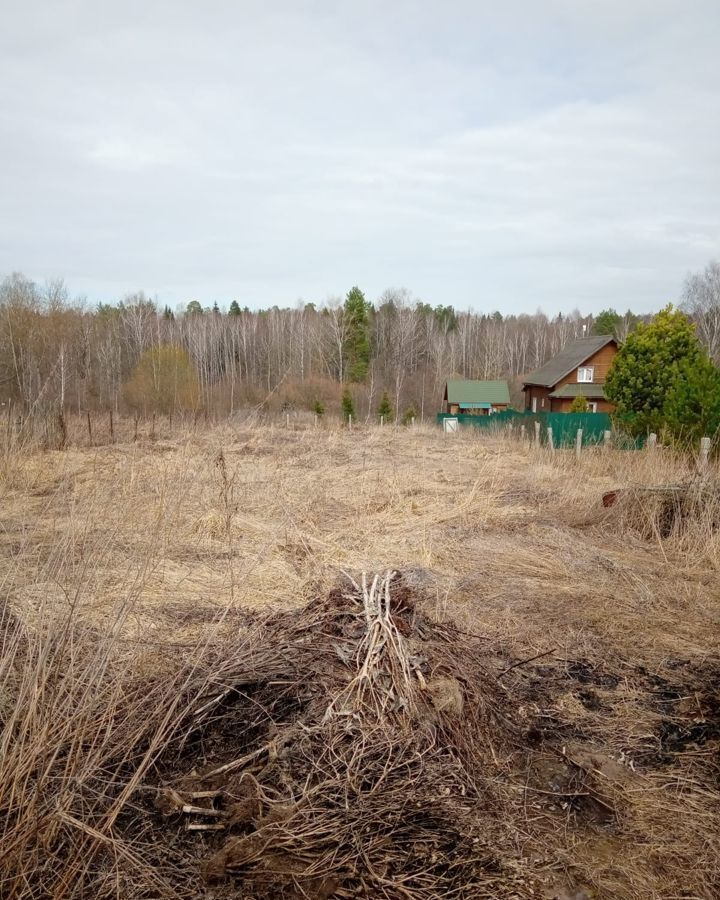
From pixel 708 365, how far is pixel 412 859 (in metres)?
11.9

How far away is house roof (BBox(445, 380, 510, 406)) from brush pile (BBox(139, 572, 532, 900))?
3301cm

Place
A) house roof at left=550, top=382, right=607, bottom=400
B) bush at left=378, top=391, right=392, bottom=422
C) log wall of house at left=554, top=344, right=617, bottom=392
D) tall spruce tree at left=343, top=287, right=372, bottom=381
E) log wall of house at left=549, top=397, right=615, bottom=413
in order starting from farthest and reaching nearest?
tall spruce tree at left=343, top=287, right=372, bottom=381 → bush at left=378, top=391, right=392, bottom=422 → log wall of house at left=554, top=344, right=617, bottom=392 → house roof at left=550, top=382, right=607, bottom=400 → log wall of house at left=549, top=397, right=615, bottom=413

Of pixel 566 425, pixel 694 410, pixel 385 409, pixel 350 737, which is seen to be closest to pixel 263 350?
pixel 385 409

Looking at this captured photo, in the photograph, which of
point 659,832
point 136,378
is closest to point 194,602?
point 659,832

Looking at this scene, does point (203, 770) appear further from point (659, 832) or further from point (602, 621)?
point (602, 621)

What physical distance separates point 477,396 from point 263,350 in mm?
16477

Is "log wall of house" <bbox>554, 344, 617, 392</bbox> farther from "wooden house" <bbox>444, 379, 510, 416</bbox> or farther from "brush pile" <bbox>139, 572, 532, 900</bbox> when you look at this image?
"brush pile" <bbox>139, 572, 532, 900</bbox>

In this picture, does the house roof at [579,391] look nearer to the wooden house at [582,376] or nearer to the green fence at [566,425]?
the wooden house at [582,376]

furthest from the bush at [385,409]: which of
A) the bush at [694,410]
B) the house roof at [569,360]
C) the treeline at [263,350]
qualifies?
the bush at [694,410]

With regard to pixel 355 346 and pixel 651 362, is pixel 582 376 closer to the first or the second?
pixel 651 362

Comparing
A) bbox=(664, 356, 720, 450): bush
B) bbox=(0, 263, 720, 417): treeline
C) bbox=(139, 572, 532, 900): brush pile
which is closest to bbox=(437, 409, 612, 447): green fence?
bbox=(664, 356, 720, 450): bush

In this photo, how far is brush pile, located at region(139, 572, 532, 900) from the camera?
201cm

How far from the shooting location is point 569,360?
30812 millimetres

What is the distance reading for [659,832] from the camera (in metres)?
2.39
